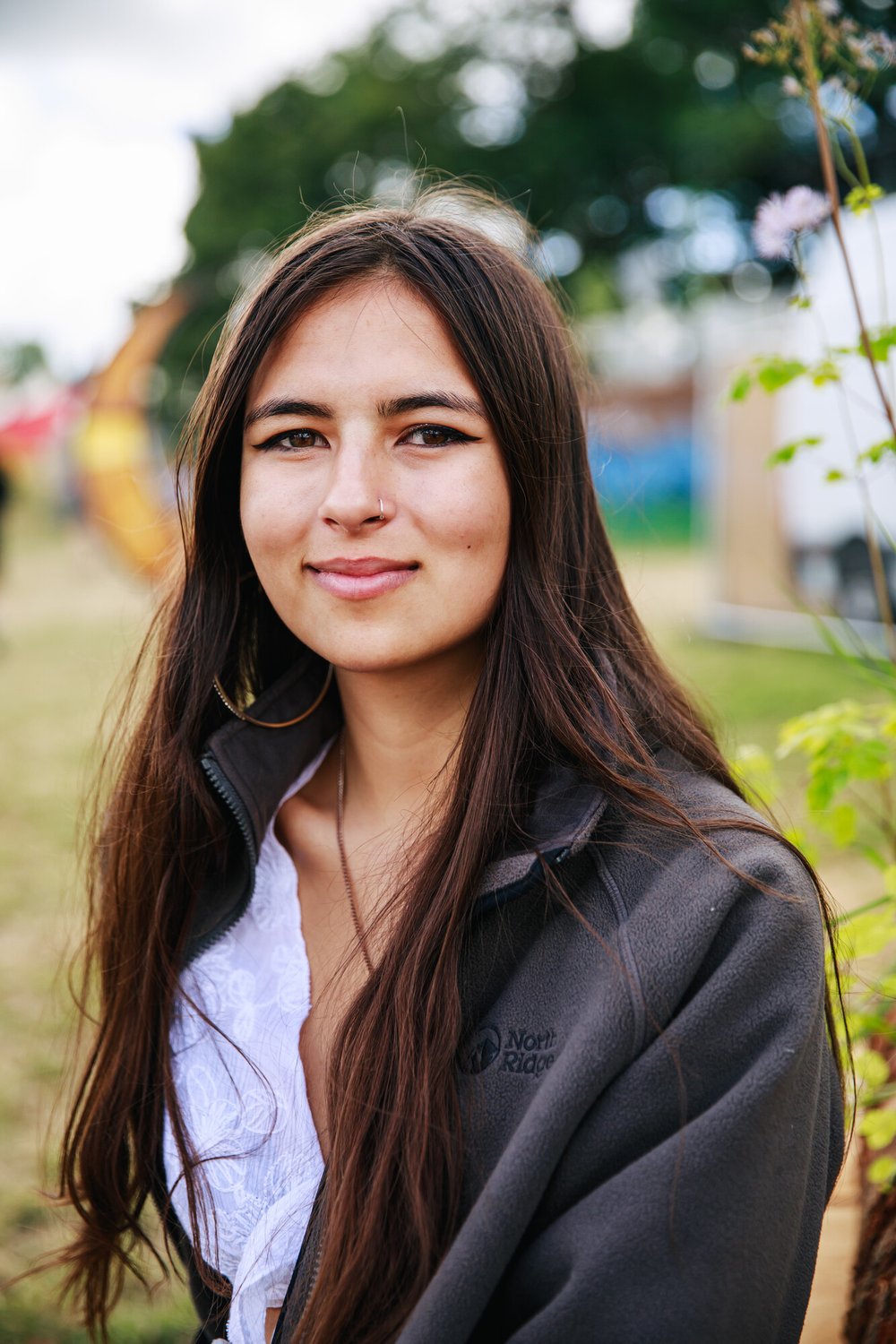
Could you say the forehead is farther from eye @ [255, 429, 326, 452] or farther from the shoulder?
the shoulder

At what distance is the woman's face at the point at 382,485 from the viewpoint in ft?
4.73

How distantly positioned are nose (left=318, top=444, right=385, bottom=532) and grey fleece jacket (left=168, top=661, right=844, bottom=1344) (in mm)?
489

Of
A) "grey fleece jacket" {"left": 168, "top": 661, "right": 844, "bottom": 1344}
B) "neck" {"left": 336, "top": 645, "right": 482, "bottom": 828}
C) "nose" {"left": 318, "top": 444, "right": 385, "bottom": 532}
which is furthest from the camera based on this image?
"neck" {"left": 336, "top": 645, "right": 482, "bottom": 828}

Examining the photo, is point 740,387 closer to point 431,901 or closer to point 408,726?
point 408,726

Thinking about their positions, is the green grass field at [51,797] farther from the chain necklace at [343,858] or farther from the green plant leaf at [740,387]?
the chain necklace at [343,858]

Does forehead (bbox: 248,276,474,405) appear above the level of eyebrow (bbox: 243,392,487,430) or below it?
above

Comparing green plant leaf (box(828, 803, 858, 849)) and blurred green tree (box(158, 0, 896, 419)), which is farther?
blurred green tree (box(158, 0, 896, 419))

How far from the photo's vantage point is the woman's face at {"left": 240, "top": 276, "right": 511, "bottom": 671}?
1440 mm

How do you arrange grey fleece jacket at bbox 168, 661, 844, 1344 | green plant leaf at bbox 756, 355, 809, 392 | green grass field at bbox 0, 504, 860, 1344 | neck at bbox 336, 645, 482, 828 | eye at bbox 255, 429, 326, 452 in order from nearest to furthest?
grey fleece jacket at bbox 168, 661, 844, 1344 → eye at bbox 255, 429, 326, 452 → neck at bbox 336, 645, 482, 828 → green plant leaf at bbox 756, 355, 809, 392 → green grass field at bbox 0, 504, 860, 1344

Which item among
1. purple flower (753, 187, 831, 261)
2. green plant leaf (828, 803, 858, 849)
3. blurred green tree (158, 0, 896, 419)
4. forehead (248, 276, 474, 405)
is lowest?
green plant leaf (828, 803, 858, 849)

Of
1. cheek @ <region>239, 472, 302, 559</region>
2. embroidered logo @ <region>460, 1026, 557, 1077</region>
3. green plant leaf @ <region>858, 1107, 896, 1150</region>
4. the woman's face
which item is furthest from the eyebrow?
green plant leaf @ <region>858, 1107, 896, 1150</region>

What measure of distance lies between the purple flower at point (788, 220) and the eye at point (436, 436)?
550 mm

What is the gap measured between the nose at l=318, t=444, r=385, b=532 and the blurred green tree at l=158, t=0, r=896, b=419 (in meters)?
16.3

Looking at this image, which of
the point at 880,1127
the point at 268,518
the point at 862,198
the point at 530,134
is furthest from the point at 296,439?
the point at 530,134
